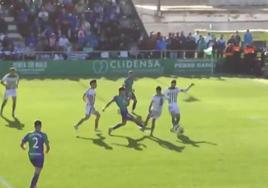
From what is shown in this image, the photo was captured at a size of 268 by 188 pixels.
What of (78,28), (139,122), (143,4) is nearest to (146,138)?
(139,122)

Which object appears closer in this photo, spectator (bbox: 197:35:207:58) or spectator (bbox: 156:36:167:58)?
spectator (bbox: 156:36:167:58)

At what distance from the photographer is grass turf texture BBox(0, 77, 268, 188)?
1816 cm

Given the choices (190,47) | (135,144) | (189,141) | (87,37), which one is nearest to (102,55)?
(87,37)

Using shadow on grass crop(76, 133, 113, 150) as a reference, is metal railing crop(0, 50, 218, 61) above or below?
above

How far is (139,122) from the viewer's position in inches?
939

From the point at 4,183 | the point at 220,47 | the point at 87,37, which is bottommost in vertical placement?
the point at 4,183

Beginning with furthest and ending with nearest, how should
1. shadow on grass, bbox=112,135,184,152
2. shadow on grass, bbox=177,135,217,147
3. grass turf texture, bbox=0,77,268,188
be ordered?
shadow on grass, bbox=177,135,217,147 → shadow on grass, bbox=112,135,184,152 → grass turf texture, bbox=0,77,268,188

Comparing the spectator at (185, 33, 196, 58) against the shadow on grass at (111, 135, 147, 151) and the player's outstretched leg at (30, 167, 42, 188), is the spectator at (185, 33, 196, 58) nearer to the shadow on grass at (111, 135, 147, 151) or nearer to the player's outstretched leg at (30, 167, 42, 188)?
the shadow on grass at (111, 135, 147, 151)

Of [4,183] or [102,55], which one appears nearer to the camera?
[4,183]

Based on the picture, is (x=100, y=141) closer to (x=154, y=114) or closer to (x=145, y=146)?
(x=145, y=146)

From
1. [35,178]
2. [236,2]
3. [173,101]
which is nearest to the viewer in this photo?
[35,178]

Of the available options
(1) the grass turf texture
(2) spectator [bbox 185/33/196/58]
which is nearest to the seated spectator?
(1) the grass turf texture

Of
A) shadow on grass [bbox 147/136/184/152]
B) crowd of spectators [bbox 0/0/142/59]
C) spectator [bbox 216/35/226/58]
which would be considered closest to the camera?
shadow on grass [bbox 147/136/184/152]

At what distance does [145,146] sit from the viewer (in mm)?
21844
